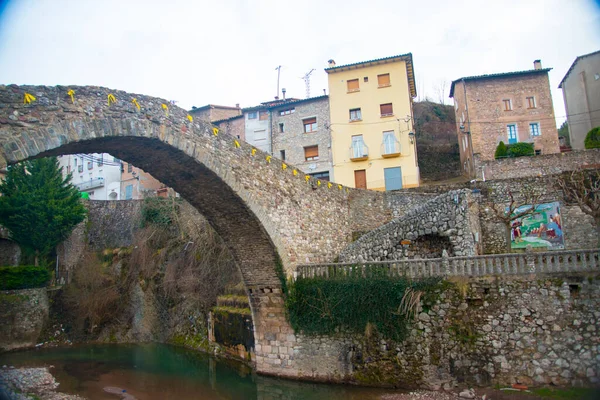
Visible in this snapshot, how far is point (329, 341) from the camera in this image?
10.8m

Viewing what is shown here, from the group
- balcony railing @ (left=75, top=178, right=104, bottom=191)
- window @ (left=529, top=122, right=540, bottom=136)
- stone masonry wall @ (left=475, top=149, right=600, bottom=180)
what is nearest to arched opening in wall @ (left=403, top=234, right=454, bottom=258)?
stone masonry wall @ (left=475, top=149, right=600, bottom=180)

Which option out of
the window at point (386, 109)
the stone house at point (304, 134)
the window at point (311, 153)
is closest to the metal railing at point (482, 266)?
the stone house at point (304, 134)

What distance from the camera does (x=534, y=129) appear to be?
22.2 meters

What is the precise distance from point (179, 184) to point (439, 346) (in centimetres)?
691

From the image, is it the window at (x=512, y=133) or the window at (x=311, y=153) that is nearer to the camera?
the window at (x=512, y=133)

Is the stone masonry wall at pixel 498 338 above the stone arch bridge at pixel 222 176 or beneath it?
beneath

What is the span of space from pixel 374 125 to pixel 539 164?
8.25m

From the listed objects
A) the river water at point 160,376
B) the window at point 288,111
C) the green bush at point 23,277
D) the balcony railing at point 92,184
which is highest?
the window at point 288,111

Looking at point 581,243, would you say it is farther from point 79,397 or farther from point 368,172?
point 79,397

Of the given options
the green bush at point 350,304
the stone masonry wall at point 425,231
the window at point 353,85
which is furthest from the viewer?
the window at point 353,85

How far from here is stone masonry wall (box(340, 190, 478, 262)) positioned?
37.7ft

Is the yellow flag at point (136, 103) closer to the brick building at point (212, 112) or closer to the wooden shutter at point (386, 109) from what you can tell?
the wooden shutter at point (386, 109)

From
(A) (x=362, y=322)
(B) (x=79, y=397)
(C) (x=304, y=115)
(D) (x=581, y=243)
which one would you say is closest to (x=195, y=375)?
(B) (x=79, y=397)

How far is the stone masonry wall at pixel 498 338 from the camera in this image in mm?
8258
